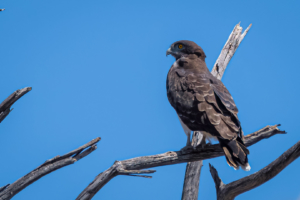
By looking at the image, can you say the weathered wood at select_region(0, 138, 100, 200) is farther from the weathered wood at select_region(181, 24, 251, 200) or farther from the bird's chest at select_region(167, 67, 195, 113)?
the weathered wood at select_region(181, 24, 251, 200)

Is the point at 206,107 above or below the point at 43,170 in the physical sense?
above

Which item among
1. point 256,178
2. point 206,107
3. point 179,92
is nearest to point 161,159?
point 206,107

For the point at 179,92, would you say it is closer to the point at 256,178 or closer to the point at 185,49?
the point at 185,49

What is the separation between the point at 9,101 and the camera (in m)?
4.36

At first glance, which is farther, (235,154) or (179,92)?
(179,92)

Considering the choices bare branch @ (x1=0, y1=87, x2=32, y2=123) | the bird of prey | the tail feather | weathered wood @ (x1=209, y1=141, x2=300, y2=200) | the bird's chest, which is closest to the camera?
weathered wood @ (x1=209, y1=141, x2=300, y2=200)

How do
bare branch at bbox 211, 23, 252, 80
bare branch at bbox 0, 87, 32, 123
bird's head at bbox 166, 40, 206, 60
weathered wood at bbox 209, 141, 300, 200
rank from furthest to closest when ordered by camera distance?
bare branch at bbox 211, 23, 252, 80 < bird's head at bbox 166, 40, 206, 60 < bare branch at bbox 0, 87, 32, 123 < weathered wood at bbox 209, 141, 300, 200

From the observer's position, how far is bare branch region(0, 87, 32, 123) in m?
4.32

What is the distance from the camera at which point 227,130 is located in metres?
4.66

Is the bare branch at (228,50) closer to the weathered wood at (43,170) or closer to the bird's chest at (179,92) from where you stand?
the bird's chest at (179,92)

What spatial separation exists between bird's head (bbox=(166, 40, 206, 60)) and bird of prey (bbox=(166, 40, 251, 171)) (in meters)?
0.23

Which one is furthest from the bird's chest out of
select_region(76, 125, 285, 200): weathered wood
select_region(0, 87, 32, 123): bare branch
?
select_region(0, 87, 32, 123): bare branch

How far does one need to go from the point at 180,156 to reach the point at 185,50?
7.14ft

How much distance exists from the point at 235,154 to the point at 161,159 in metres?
1.04
